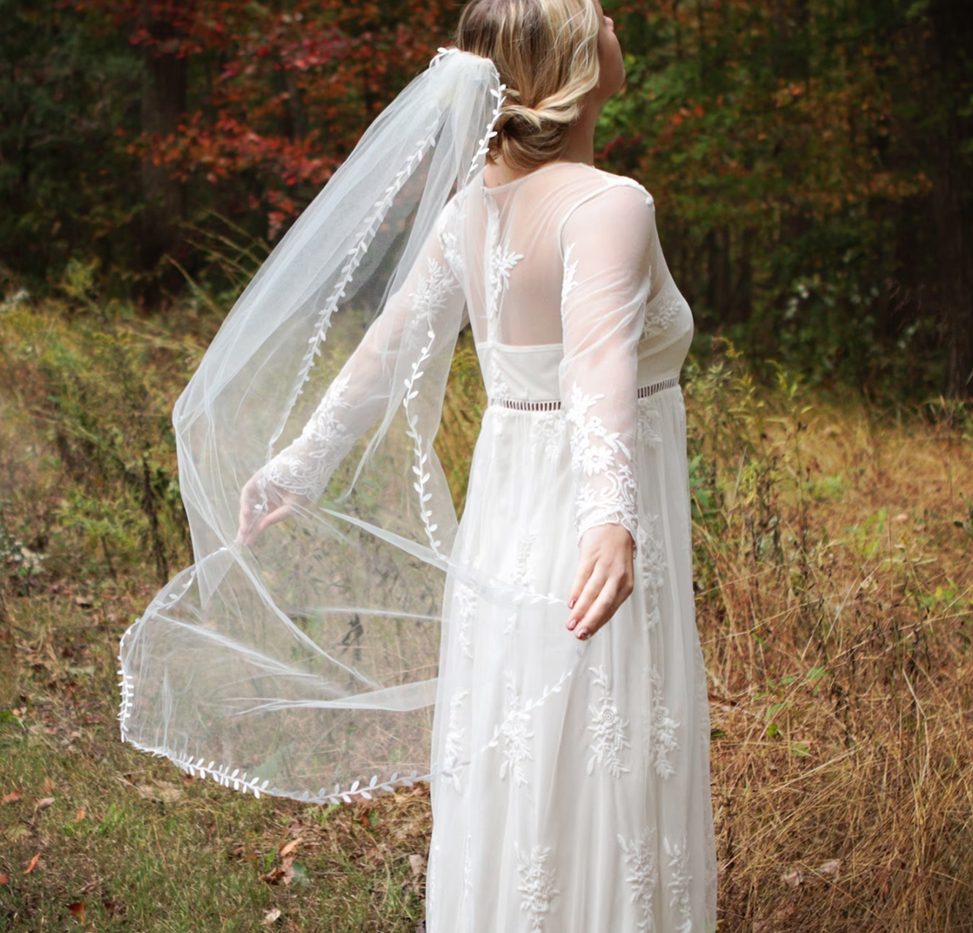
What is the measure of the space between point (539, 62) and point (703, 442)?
9.30ft

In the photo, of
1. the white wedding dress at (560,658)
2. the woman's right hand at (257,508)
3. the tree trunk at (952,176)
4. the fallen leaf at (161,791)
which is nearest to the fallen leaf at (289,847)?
the fallen leaf at (161,791)

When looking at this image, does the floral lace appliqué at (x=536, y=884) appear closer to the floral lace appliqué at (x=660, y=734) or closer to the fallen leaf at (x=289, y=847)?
the floral lace appliqué at (x=660, y=734)

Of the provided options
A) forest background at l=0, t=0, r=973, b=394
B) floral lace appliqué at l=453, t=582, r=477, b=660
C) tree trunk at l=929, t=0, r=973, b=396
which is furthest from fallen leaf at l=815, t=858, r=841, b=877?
tree trunk at l=929, t=0, r=973, b=396

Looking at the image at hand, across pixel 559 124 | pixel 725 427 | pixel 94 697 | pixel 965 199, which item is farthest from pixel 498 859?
pixel 965 199

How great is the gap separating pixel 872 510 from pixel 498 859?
364 centimetres

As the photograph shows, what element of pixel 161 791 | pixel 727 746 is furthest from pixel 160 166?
pixel 727 746

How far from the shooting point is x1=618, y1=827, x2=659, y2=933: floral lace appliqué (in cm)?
212

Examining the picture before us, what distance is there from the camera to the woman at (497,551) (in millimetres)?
2051

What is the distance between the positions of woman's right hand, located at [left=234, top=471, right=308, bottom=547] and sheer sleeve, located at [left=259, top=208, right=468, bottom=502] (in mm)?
15

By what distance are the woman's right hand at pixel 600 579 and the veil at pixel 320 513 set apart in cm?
46

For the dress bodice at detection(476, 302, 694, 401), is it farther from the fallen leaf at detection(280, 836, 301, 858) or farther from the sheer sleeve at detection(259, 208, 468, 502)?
the fallen leaf at detection(280, 836, 301, 858)

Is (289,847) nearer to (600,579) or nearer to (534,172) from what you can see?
(600,579)

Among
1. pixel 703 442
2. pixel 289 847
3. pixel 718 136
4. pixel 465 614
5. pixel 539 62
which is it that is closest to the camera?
pixel 539 62

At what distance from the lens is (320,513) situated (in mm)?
2428
